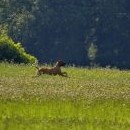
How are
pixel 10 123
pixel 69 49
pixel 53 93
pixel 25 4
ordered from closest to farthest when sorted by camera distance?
pixel 10 123 → pixel 53 93 → pixel 25 4 → pixel 69 49

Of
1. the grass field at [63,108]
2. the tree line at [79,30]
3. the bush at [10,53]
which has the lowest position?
the tree line at [79,30]

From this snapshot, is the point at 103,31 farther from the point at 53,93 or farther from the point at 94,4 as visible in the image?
the point at 53,93

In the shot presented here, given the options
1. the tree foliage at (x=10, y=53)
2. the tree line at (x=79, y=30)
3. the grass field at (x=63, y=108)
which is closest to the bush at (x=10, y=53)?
the tree foliage at (x=10, y=53)

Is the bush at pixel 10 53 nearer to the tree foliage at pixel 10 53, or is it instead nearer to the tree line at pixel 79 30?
the tree foliage at pixel 10 53

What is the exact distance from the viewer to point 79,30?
558 feet

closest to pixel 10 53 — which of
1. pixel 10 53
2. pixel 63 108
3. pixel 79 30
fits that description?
pixel 10 53

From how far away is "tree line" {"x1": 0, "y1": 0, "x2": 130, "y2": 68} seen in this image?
509 ft

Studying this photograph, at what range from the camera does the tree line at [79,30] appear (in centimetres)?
15525

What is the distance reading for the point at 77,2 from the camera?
6649 inches

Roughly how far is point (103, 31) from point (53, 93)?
14608 centimetres

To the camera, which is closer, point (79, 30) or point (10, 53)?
point (10, 53)

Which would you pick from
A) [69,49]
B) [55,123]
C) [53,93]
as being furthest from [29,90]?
[69,49]

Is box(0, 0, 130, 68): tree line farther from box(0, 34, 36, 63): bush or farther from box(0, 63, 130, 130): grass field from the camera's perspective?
box(0, 63, 130, 130): grass field

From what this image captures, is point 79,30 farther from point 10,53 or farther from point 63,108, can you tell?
point 63,108
